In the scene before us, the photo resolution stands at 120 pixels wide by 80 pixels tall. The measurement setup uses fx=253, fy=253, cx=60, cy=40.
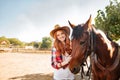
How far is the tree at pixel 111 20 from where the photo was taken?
1462cm

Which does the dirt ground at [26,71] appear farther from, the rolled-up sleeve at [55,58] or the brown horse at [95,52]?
the rolled-up sleeve at [55,58]

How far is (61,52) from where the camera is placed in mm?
4711

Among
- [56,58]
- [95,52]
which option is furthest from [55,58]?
[95,52]

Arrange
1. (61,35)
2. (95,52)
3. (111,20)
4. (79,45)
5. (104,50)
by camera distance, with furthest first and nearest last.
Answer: (111,20) < (61,35) < (104,50) < (95,52) < (79,45)

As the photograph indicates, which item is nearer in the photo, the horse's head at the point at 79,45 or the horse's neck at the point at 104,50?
the horse's head at the point at 79,45

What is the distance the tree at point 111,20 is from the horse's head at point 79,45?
33.3 feet

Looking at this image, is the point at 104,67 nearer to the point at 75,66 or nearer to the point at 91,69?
the point at 91,69

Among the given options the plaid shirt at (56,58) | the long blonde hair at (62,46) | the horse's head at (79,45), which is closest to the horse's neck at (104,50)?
the horse's head at (79,45)

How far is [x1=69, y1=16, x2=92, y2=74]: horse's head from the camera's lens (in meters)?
3.94

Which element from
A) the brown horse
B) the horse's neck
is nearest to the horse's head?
the brown horse

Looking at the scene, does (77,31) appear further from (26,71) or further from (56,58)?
(26,71)

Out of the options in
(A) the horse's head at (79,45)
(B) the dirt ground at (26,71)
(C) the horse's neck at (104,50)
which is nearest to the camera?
(A) the horse's head at (79,45)

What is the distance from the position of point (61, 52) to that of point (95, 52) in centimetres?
65

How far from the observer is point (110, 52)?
469 centimetres
